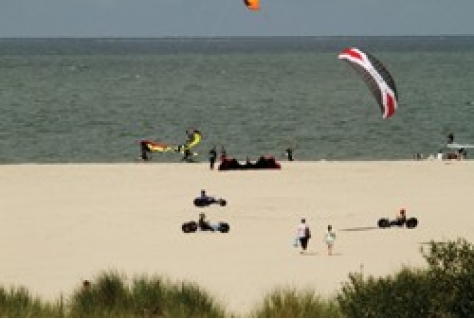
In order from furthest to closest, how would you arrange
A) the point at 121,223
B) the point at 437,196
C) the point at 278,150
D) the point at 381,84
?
the point at 278,150
the point at 437,196
the point at 121,223
the point at 381,84

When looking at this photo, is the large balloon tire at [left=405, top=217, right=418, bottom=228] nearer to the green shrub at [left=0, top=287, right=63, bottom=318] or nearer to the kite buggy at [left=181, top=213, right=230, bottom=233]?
the kite buggy at [left=181, top=213, right=230, bottom=233]

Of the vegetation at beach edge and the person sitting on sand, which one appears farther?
the person sitting on sand

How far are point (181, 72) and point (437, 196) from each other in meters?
132

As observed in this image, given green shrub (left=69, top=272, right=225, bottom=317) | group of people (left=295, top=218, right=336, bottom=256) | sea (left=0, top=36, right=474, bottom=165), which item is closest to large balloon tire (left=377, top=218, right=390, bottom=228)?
group of people (left=295, top=218, right=336, bottom=256)

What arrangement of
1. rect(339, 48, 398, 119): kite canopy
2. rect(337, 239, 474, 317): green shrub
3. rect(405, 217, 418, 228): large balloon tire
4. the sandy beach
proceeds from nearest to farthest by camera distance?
1. rect(337, 239, 474, 317): green shrub
2. the sandy beach
3. rect(339, 48, 398, 119): kite canopy
4. rect(405, 217, 418, 228): large balloon tire

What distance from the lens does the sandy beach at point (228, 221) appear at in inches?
947

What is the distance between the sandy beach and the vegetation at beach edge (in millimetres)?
2462

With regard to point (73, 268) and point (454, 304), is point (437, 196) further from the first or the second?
point (454, 304)

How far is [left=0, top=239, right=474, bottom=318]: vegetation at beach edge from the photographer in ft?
50.3

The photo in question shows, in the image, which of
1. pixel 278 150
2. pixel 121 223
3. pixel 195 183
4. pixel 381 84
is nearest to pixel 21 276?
pixel 121 223

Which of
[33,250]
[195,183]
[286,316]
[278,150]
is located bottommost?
[286,316]

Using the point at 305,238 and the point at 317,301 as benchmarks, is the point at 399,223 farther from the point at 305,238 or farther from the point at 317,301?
the point at 317,301

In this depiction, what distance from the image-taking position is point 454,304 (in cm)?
1555

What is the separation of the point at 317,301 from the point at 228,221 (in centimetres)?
1457
